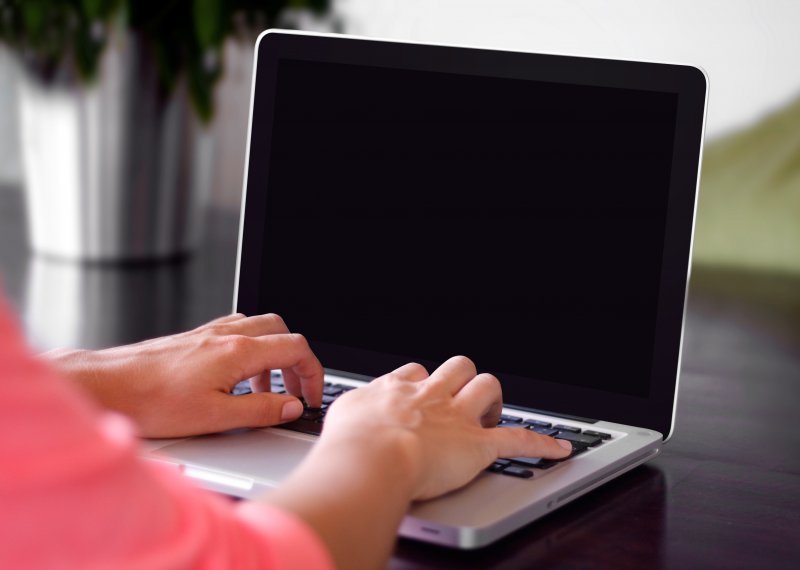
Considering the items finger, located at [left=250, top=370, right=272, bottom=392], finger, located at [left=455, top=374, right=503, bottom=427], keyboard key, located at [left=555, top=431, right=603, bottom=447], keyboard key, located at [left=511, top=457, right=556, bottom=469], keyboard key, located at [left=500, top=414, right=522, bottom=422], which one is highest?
finger, located at [left=455, top=374, right=503, bottom=427]

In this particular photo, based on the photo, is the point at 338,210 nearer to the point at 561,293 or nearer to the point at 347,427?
the point at 561,293

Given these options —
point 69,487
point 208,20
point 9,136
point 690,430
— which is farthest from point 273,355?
point 9,136

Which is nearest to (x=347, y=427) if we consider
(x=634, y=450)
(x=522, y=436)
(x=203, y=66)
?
(x=522, y=436)

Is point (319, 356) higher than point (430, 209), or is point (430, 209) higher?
point (430, 209)

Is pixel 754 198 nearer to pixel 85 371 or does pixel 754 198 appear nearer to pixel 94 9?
pixel 94 9

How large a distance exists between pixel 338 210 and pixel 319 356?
5.2 inches

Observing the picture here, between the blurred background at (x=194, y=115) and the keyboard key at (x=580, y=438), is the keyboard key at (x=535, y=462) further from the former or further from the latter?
the blurred background at (x=194, y=115)

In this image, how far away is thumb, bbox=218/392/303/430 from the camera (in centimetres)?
81

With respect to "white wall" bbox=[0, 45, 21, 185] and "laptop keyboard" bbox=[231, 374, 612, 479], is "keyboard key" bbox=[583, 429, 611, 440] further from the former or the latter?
"white wall" bbox=[0, 45, 21, 185]

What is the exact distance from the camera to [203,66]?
7.06ft

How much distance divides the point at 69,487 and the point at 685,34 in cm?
189

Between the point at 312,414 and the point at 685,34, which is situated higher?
the point at 685,34

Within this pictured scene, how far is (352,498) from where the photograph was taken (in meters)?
0.55

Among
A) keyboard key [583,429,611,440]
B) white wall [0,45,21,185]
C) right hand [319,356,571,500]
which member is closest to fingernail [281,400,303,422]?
right hand [319,356,571,500]
